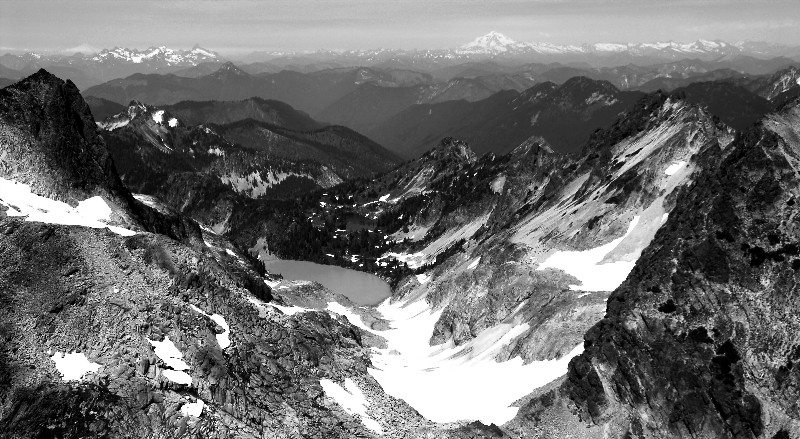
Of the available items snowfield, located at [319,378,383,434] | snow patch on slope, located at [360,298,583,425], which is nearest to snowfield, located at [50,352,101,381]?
snowfield, located at [319,378,383,434]

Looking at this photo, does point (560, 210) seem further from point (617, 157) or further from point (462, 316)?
point (462, 316)

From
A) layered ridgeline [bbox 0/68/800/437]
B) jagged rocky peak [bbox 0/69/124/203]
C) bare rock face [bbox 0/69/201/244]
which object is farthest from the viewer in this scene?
bare rock face [bbox 0/69/201/244]

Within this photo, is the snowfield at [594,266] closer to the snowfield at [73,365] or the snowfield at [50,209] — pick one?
the snowfield at [50,209]

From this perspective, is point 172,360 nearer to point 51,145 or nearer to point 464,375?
point 51,145

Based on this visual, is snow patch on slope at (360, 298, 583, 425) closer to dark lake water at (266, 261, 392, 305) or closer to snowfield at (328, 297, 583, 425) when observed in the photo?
snowfield at (328, 297, 583, 425)

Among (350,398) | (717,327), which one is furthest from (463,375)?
(717,327)

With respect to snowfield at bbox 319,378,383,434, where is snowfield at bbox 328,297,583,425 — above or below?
below
